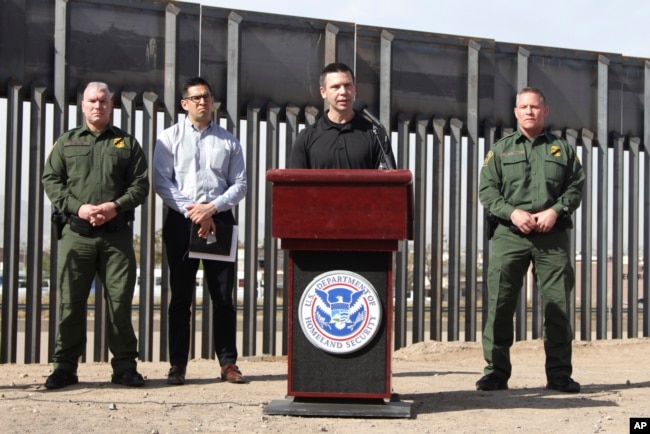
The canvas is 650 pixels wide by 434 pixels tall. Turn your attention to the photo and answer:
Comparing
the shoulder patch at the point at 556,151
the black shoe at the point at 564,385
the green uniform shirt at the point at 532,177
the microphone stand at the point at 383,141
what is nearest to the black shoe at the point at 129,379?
the microphone stand at the point at 383,141

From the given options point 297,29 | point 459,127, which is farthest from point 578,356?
point 297,29

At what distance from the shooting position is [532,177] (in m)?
4.81

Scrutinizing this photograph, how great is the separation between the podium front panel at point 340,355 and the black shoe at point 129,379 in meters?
1.10

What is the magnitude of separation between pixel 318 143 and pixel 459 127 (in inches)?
147

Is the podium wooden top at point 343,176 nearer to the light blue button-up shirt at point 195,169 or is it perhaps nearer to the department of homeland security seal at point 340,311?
the department of homeland security seal at point 340,311

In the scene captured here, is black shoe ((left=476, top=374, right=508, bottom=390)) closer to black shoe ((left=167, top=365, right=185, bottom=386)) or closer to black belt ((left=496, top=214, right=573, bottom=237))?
black belt ((left=496, top=214, right=573, bottom=237))

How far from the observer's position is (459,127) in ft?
25.3

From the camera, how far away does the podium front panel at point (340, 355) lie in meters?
3.86

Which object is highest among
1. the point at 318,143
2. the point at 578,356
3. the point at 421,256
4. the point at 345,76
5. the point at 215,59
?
the point at 215,59

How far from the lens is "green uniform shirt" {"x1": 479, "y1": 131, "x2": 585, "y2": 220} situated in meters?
4.79

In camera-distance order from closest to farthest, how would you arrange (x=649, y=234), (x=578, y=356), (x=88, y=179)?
1. (x=88, y=179)
2. (x=578, y=356)
3. (x=649, y=234)

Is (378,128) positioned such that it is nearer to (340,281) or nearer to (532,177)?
(340,281)

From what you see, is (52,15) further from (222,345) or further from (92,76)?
(222,345)

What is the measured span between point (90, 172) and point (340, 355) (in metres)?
1.65
